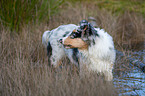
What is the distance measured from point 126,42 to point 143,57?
1.60 metres

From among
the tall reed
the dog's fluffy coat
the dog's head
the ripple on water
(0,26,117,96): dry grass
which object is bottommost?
the ripple on water

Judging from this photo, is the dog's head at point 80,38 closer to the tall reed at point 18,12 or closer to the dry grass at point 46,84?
the dry grass at point 46,84

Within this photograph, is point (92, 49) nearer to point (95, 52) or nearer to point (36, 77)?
point (95, 52)

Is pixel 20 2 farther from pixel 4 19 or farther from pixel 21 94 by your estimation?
pixel 21 94

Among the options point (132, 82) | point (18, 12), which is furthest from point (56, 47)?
point (18, 12)

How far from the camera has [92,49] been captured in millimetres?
3916

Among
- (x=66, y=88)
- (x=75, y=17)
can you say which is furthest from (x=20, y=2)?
(x=66, y=88)

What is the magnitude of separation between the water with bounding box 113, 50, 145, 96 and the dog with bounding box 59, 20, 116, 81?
313mm

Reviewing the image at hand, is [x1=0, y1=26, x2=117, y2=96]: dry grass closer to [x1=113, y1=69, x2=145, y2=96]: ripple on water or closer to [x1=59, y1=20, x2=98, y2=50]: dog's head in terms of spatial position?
[x1=113, y1=69, x2=145, y2=96]: ripple on water

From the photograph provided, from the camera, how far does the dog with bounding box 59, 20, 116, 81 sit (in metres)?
3.73

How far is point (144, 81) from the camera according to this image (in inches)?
167

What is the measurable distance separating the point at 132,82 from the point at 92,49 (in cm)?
114

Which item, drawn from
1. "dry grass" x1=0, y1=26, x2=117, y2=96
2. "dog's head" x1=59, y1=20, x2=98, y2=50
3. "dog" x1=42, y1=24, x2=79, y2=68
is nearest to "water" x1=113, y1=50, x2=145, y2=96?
"dry grass" x1=0, y1=26, x2=117, y2=96

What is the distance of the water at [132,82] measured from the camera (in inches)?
142
